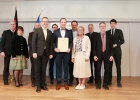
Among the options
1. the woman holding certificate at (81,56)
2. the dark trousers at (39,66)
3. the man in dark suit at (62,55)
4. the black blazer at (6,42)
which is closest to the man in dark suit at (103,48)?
the woman holding certificate at (81,56)

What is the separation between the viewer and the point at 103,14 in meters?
4.78

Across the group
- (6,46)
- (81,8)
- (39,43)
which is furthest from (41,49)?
(81,8)

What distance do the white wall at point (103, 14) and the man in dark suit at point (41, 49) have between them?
1.88m

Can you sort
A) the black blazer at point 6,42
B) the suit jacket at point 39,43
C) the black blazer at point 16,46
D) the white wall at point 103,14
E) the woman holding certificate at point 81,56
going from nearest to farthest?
the suit jacket at point 39,43 → the woman holding certificate at point 81,56 → the black blazer at point 16,46 → the black blazer at point 6,42 → the white wall at point 103,14

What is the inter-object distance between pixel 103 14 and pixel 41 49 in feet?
9.18

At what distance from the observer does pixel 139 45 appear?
4789 millimetres

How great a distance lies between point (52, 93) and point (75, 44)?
1.17 m

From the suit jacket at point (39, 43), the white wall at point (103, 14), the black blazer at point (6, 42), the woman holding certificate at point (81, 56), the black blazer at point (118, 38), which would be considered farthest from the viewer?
the white wall at point (103, 14)

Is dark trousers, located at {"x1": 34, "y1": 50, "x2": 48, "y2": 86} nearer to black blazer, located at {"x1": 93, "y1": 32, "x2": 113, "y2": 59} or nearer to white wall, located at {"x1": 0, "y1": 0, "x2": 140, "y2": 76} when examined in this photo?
black blazer, located at {"x1": 93, "y1": 32, "x2": 113, "y2": 59}

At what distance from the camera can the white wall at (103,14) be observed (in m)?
4.75

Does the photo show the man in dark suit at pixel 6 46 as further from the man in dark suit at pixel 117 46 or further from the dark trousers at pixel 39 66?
the man in dark suit at pixel 117 46

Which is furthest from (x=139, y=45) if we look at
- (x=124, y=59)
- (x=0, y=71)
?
(x=0, y=71)

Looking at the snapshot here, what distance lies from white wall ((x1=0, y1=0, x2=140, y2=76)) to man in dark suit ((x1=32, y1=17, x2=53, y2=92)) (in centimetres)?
188

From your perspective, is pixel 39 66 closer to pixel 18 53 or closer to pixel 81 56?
pixel 18 53
